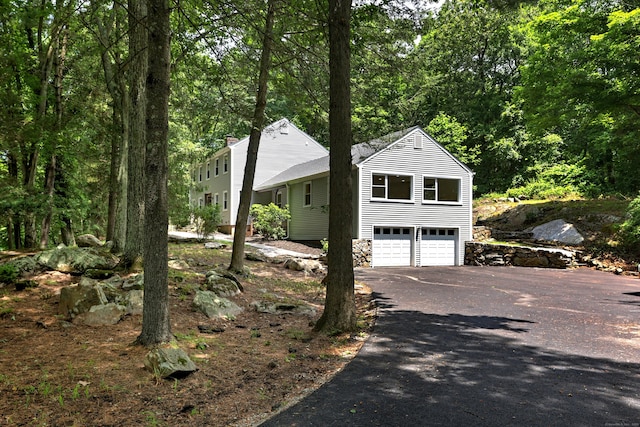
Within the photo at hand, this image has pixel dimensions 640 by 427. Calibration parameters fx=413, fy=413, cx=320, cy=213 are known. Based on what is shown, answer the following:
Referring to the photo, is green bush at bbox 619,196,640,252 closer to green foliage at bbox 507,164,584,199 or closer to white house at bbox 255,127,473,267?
white house at bbox 255,127,473,267

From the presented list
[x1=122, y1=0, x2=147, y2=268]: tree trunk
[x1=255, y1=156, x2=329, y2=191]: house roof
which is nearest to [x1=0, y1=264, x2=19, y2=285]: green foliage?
[x1=122, y1=0, x2=147, y2=268]: tree trunk

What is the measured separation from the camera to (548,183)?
26938 millimetres

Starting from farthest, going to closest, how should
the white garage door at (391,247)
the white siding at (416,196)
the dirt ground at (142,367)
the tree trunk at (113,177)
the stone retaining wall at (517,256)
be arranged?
the white garage door at (391,247)
the white siding at (416,196)
the stone retaining wall at (517,256)
the tree trunk at (113,177)
the dirt ground at (142,367)

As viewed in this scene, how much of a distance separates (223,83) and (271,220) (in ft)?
40.0

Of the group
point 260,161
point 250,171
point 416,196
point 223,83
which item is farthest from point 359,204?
point 260,161

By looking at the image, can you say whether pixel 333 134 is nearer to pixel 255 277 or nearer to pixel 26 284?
pixel 26 284

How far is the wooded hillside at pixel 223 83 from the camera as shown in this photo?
30.9 feet

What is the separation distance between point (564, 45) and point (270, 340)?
20.9 meters

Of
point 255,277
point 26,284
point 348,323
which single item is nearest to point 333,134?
point 348,323

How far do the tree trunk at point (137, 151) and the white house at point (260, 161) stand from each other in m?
Answer: 18.3


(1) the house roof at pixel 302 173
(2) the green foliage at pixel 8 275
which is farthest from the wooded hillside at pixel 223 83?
(1) the house roof at pixel 302 173

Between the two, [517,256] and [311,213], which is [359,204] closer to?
[311,213]

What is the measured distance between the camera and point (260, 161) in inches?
1151

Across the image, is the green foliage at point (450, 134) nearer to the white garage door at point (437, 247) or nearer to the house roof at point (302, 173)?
the house roof at point (302, 173)
